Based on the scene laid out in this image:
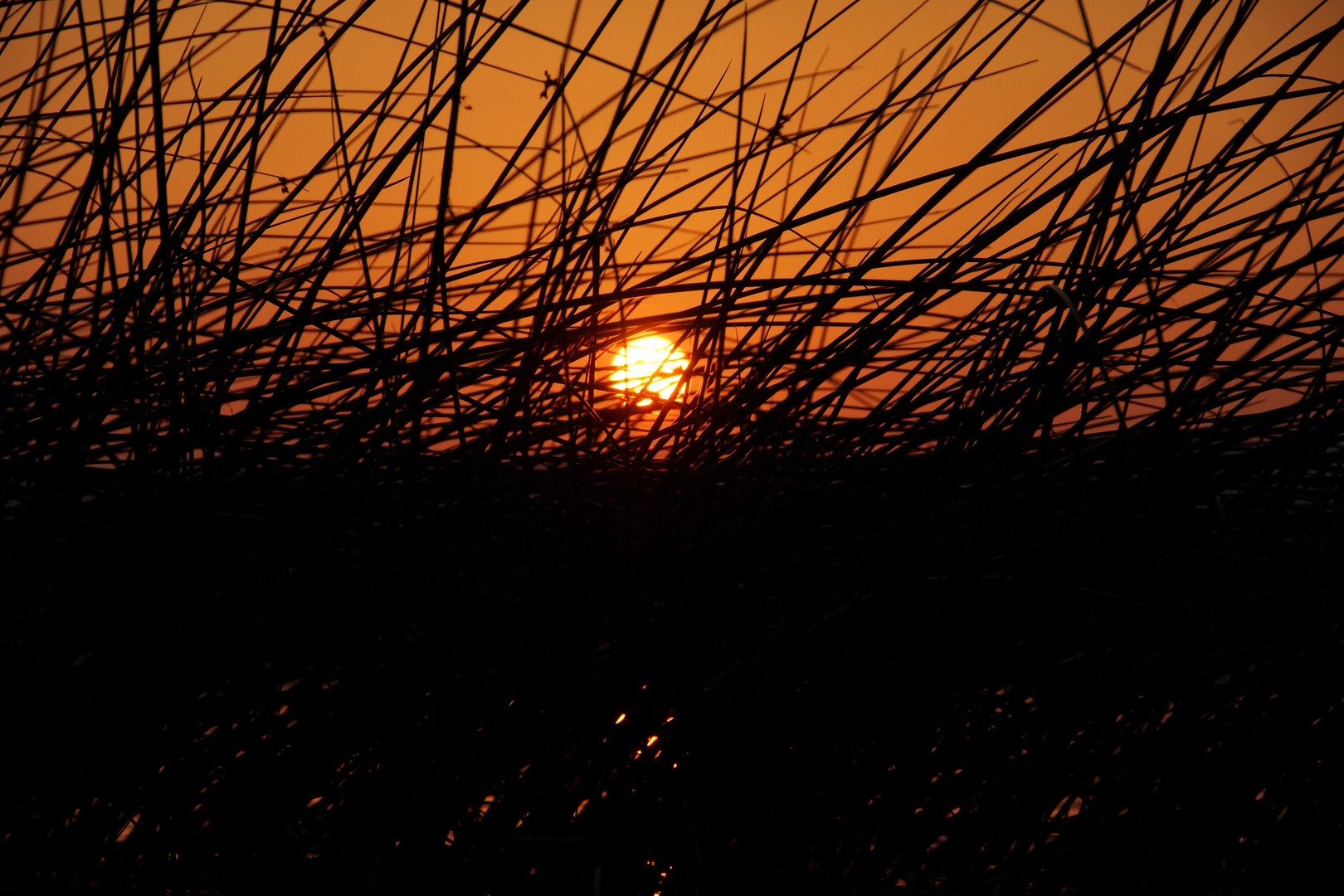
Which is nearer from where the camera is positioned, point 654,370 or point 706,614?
point 706,614

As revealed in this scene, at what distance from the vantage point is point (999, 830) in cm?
50

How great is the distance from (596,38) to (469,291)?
0.91ft

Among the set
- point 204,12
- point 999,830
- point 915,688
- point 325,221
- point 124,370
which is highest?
point 204,12

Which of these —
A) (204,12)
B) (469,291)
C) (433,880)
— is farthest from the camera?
(204,12)

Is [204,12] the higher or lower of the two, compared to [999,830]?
higher

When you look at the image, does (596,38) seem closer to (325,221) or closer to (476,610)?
(325,221)

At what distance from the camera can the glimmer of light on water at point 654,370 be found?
0.68m

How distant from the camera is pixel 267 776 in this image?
45 cm

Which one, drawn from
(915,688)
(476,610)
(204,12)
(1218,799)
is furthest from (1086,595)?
(204,12)

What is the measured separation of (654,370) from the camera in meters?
0.77

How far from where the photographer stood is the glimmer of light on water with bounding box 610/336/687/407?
2.23 ft

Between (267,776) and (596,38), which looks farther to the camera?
(596,38)

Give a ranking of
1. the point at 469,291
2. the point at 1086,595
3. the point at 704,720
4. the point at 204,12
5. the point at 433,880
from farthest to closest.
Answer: the point at 204,12 < the point at 469,291 < the point at 1086,595 < the point at 704,720 < the point at 433,880

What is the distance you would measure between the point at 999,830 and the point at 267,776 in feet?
1.35
